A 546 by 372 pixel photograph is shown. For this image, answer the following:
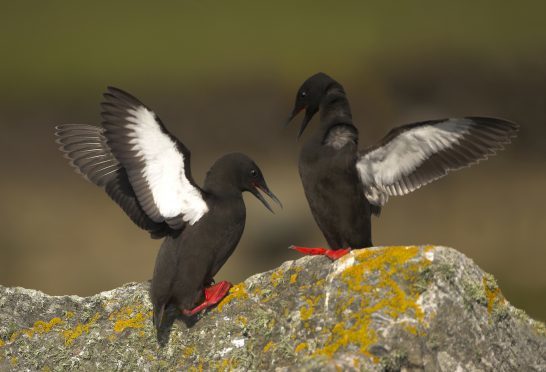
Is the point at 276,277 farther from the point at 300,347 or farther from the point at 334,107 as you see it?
the point at 334,107

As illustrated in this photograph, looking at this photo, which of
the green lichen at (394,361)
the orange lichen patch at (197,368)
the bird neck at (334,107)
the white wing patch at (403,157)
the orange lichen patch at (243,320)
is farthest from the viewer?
the bird neck at (334,107)

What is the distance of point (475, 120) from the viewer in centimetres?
722

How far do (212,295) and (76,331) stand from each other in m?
1.17

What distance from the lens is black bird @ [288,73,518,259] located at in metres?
7.01

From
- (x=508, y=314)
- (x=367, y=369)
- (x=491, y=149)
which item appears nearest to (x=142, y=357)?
(x=367, y=369)

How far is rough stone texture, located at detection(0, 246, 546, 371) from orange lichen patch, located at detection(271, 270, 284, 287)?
0.04 ft

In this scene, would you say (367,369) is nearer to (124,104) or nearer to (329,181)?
(329,181)

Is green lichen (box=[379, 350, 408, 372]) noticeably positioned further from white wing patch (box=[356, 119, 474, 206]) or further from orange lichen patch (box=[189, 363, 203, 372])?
white wing patch (box=[356, 119, 474, 206])

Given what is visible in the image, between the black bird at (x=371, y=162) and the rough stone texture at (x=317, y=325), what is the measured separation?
810mm

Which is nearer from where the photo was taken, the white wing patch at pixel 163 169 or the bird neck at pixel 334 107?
the white wing patch at pixel 163 169

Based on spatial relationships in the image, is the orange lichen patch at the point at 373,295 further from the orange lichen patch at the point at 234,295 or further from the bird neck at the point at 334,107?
the bird neck at the point at 334,107

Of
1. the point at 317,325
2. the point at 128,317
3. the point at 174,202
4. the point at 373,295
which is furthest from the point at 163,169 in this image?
the point at 373,295

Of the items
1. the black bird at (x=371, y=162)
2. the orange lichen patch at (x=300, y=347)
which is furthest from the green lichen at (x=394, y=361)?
the black bird at (x=371, y=162)

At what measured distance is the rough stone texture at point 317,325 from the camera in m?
5.36
